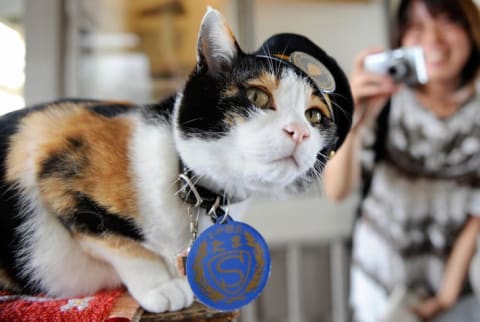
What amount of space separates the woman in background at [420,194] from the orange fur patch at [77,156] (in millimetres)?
453

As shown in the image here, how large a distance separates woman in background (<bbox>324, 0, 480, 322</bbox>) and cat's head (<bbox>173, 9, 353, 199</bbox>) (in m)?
0.43

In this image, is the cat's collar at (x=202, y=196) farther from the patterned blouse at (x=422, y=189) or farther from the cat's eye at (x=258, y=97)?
the patterned blouse at (x=422, y=189)

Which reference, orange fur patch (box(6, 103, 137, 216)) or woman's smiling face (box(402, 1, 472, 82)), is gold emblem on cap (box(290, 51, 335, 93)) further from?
woman's smiling face (box(402, 1, 472, 82))

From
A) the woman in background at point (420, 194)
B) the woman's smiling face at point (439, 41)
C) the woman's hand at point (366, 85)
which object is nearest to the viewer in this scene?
the woman's hand at point (366, 85)

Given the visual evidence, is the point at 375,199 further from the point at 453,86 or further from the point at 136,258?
the point at 136,258

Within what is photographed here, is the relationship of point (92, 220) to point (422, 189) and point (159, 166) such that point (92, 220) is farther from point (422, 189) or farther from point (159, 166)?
point (422, 189)

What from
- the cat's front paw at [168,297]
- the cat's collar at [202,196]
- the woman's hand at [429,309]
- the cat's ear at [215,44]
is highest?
the cat's ear at [215,44]

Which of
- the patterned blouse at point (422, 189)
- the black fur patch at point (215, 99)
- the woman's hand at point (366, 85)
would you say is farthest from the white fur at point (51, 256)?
the patterned blouse at point (422, 189)

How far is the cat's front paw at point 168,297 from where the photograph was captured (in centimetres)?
26

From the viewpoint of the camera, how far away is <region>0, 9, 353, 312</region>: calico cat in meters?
0.24

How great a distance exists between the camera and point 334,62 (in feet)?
0.78

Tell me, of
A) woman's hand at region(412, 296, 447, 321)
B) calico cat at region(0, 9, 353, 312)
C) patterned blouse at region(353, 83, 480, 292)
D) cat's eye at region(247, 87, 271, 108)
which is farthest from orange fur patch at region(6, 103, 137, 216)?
woman's hand at region(412, 296, 447, 321)

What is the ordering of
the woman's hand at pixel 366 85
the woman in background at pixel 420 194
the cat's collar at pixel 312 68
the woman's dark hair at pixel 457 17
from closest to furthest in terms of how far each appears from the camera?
1. the cat's collar at pixel 312 68
2. the woman's hand at pixel 366 85
3. the woman's dark hair at pixel 457 17
4. the woman in background at pixel 420 194

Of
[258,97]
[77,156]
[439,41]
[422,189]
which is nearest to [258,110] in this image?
[258,97]
